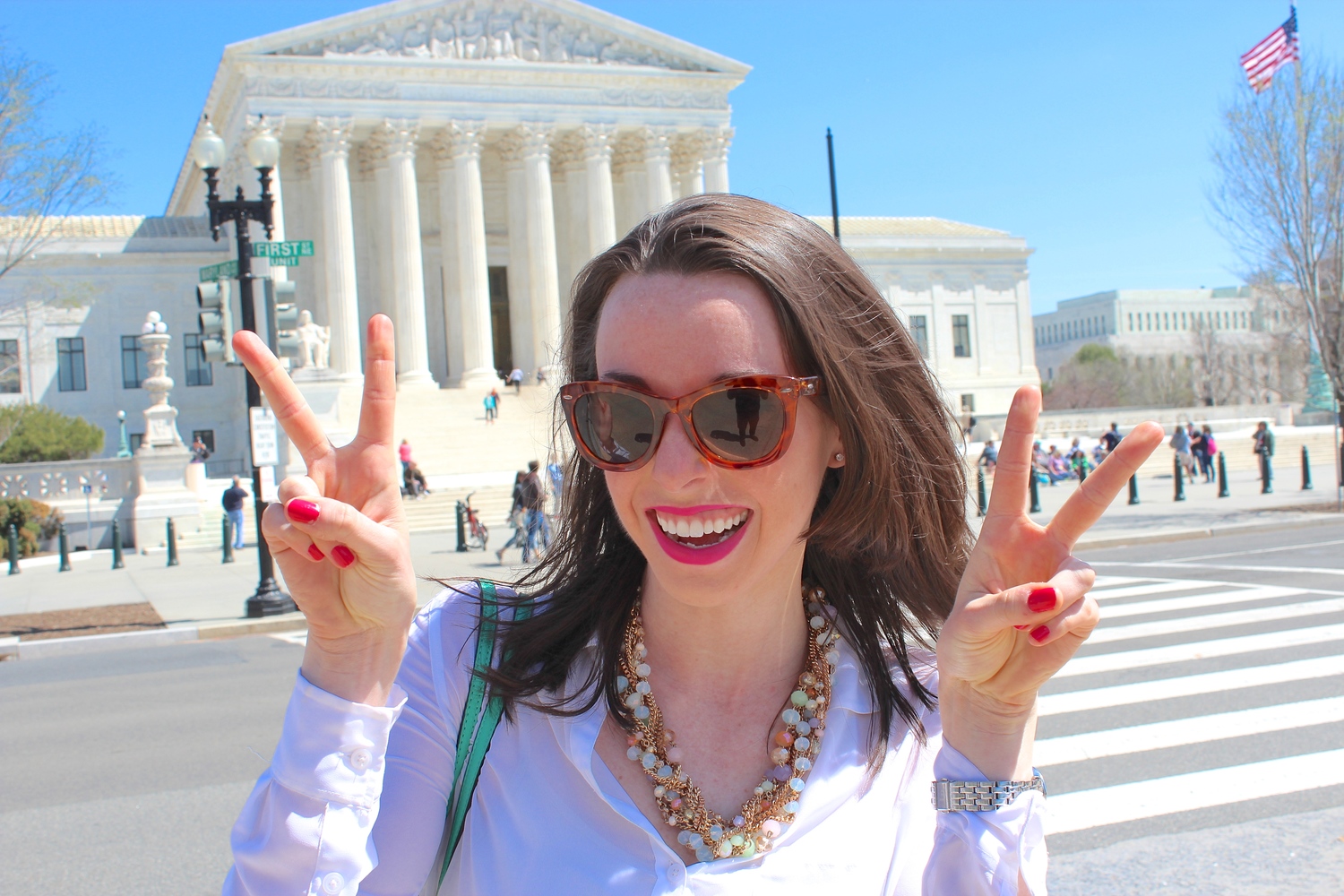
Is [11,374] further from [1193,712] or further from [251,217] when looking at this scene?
[1193,712]

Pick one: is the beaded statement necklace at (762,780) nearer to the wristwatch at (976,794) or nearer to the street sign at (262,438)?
the wristwatch at (976,794)

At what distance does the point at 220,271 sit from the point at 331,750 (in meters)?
13.3

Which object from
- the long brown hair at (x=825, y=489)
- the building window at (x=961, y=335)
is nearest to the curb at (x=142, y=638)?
the long brown hair at (x=825, y=489)

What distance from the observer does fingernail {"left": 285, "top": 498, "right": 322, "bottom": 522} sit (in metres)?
1.69

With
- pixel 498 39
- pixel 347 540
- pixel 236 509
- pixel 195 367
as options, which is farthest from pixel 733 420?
pixel 195 367

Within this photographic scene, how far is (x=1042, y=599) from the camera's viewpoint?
1.74 m

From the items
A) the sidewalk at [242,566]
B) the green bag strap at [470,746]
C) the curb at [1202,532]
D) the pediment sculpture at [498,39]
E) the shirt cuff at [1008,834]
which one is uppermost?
the pediment sculpture at [498,39]

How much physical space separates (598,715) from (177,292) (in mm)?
55055

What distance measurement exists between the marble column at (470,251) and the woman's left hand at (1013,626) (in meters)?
46.8

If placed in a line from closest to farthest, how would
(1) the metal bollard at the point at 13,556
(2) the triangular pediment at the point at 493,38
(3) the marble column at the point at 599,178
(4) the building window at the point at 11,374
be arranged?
(1) the metal bollard at the point at 13,556
(2) the triangular pediment at the point at 493,38
(4) the building window at the point at 11,374
(3) the marble column at the point at 599,178

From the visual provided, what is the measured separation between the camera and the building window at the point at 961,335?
6894cm

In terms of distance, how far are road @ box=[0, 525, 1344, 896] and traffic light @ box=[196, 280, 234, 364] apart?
11.6ft

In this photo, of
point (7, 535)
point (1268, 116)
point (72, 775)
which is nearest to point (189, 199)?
point (7, 535)

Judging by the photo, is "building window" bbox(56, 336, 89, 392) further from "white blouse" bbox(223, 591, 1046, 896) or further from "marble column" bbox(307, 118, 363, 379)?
"white blouse" bbox(223, 591, 1046, 896)
